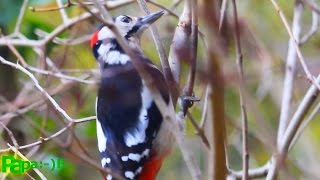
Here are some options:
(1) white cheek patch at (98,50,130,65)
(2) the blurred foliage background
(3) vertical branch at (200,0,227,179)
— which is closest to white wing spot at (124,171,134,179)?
(1) white cheek patch at (98,50,130,65)

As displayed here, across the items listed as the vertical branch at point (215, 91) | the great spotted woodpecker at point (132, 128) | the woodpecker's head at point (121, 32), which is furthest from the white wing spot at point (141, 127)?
the vertical branch at point (215, 91)

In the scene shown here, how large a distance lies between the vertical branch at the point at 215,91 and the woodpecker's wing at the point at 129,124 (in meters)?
1.01

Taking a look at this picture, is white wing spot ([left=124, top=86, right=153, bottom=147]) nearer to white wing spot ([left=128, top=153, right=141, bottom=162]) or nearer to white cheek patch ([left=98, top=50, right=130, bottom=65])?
white wing spot ([left=128, top=153, right=141, bottom=162])

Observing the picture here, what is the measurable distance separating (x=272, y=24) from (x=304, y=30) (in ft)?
1.05

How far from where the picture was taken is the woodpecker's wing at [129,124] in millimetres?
1994

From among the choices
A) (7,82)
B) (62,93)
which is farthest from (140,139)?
(7,82)

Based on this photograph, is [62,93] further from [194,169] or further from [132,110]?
[194,169]

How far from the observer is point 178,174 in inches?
146

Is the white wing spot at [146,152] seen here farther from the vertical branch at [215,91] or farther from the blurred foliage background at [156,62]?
the vertical branch at [215,91]

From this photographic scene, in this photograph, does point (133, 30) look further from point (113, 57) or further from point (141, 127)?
point (141, 127)

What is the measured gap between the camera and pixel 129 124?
2090 millimetres

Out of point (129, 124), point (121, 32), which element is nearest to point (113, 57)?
point (121, 32)

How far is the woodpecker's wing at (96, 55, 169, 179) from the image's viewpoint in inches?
78.5

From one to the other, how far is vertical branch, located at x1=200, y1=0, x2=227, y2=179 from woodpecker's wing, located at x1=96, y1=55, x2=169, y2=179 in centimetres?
101
